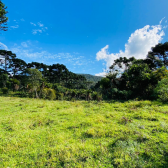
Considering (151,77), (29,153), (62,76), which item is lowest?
(29,153)

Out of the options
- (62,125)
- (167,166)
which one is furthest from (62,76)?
(167,166)

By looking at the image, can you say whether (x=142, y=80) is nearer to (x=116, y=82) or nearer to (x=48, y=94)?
Result: (x=116, y=82)

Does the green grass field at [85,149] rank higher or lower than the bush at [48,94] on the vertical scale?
lower

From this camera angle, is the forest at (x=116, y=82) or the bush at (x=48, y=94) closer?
the forest at (x=116, y=82)

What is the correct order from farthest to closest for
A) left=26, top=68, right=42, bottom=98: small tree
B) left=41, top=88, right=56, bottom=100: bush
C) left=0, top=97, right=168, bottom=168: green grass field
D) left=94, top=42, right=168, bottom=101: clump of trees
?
left=26, top=68, right=42, bottom=98: small tree < left=41, top=88, right=56, bottom=100: bush < left=94, top=42, right=168, bottom=101: clump of trees < left=0, top=97, right=168, bottom=168: green grass field

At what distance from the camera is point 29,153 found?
3105 mm

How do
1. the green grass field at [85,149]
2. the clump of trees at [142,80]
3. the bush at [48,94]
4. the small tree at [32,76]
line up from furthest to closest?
the small tree at [32,76]
the bush at [48,94]
the clump of trees at [142,80]
the green grass field at [85,149]

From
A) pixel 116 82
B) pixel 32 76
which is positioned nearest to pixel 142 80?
pixel 116 82

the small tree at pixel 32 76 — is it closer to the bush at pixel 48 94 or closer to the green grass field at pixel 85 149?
the bush at pixel 48 94

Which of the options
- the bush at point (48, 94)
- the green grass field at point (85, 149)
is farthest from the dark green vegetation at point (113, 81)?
the green grass field at point (85, 149)

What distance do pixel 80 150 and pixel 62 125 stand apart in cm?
236

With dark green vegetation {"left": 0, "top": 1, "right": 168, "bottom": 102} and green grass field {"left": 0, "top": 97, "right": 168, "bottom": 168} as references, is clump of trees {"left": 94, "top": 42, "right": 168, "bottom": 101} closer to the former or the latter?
dark green vegetation {"left": 0, "top": 1, "right": 168, "bottom": 102}

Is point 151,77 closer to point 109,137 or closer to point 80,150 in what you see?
point 109,137

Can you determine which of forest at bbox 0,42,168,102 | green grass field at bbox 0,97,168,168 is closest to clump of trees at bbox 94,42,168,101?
forest at bbox 0,42,168,102
